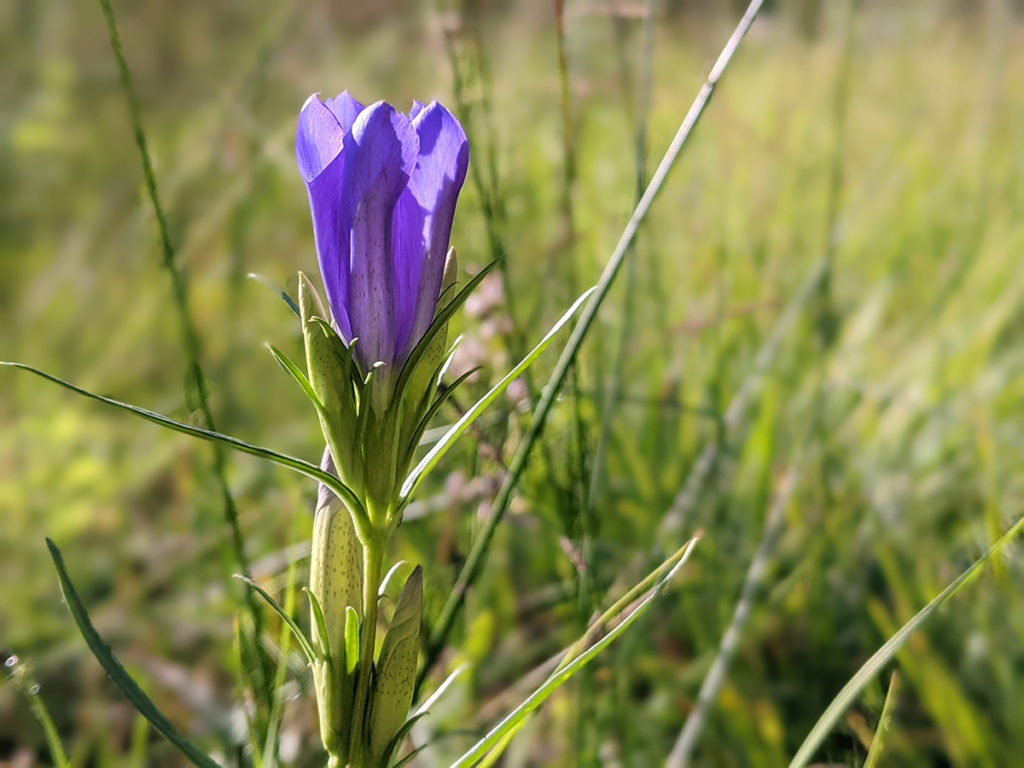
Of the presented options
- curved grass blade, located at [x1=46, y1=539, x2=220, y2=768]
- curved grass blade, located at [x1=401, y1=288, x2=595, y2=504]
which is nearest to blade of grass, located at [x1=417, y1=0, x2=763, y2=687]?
curved grass blade, located at [x1=401, y1=288, x2=595, y2=504]

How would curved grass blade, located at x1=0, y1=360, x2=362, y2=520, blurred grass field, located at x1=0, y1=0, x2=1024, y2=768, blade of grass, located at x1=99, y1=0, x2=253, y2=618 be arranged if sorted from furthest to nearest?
1. blurred grass field, located at x1=0, y1=0, x2=1024, y2=768
2. blade of grass, located at x1=99, y1=0, x2=253, y2=618
3. curved grass blade, located at x1=0, y1=360, x2=362, y2=520

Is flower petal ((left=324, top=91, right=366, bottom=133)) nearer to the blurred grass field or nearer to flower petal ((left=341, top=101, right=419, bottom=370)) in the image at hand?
flower petal ((left=341, top=101, right=419, bottom=370))

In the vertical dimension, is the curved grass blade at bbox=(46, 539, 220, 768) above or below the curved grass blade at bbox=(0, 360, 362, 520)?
below

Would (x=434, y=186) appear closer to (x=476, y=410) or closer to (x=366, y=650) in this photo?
(x=476, y=410)

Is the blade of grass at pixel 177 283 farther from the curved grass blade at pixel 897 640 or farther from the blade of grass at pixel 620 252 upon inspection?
the curved grass blade at pixel 897 640

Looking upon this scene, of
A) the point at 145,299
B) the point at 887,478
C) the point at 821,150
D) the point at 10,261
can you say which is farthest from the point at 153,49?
the point at 887,478

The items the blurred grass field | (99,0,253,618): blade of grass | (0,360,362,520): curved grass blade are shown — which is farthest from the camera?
the blurred grass field
